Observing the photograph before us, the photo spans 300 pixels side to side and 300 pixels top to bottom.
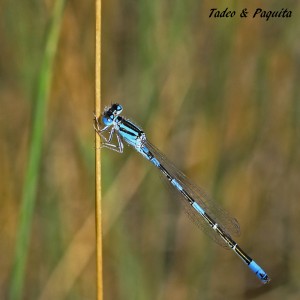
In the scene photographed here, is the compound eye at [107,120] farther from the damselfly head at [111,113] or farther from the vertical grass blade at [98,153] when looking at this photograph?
Result: the vertical grass blade at [98,153]

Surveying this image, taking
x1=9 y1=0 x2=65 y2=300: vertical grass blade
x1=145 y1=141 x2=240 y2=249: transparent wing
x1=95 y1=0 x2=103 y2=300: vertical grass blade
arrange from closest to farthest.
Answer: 1. x1=95 y1=0 x2=103 y2=300: vertical grass blade
2. x1=9 y1=0 x2=65 y2=300: vertical grass blade
3. x1=145 y1=141 x2=240 y2=249: transparent wing

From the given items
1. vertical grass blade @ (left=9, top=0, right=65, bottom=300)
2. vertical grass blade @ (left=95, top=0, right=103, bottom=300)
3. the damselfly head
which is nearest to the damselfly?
the damselfly head

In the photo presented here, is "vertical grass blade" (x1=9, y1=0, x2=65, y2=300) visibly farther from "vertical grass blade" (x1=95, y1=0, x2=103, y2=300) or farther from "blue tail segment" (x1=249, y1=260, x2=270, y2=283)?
"blue tail segment" (x1=249, y1=260, x2=270, y2=283)

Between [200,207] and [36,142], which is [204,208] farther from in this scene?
[36,142]

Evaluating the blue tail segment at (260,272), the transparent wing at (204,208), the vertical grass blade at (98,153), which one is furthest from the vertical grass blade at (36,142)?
the blue tail segment at (260,272)

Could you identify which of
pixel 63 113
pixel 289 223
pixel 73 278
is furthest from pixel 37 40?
pixel 289 223

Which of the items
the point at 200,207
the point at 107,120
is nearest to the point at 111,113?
the point at 107,120
